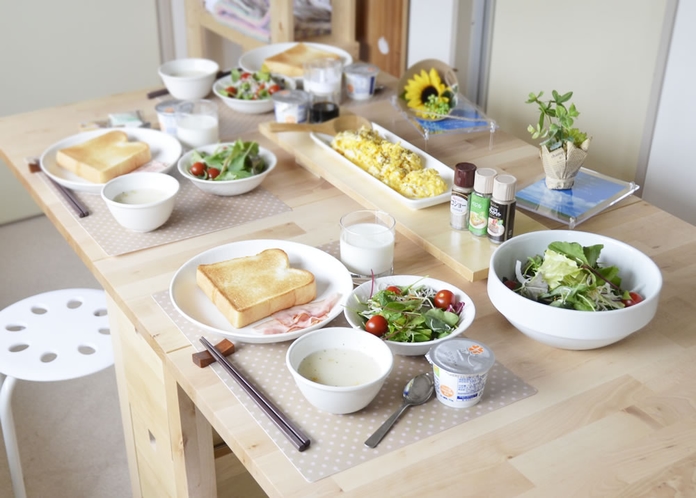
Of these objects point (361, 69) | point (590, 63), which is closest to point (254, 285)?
point (361, 69)

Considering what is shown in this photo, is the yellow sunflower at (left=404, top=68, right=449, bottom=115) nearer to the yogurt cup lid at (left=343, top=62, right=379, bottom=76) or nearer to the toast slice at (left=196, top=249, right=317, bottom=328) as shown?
the yogurt cup lid at (left=343, top=62, right=379, bottom=76)

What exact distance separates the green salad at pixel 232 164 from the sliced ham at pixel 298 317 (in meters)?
0.51

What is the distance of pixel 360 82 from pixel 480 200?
2.97ft

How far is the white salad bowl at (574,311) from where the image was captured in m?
1.31

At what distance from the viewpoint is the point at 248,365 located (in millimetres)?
1348

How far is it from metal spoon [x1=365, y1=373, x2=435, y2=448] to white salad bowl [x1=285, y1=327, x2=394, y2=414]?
4 cm

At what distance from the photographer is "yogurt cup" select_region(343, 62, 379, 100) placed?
240cm

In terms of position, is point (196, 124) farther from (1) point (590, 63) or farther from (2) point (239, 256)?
(1) point (590, 63)

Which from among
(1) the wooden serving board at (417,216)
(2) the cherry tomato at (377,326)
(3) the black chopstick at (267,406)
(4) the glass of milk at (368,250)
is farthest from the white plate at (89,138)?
(2) the cherry tomato at (377,326)

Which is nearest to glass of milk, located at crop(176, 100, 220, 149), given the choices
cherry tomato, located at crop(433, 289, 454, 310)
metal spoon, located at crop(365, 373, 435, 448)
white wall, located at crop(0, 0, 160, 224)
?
cherry tomato, located at crop(433, 289, 454, 310)

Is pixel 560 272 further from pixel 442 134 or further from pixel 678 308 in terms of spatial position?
pixel 442 134

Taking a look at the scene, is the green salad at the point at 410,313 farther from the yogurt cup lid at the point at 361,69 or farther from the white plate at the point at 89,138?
the yogurt cup lid at the point at 361,69

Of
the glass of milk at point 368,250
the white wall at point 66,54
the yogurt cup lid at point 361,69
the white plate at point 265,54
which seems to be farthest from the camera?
the white wall at point 66,54

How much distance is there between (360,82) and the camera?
2404 millimetres
